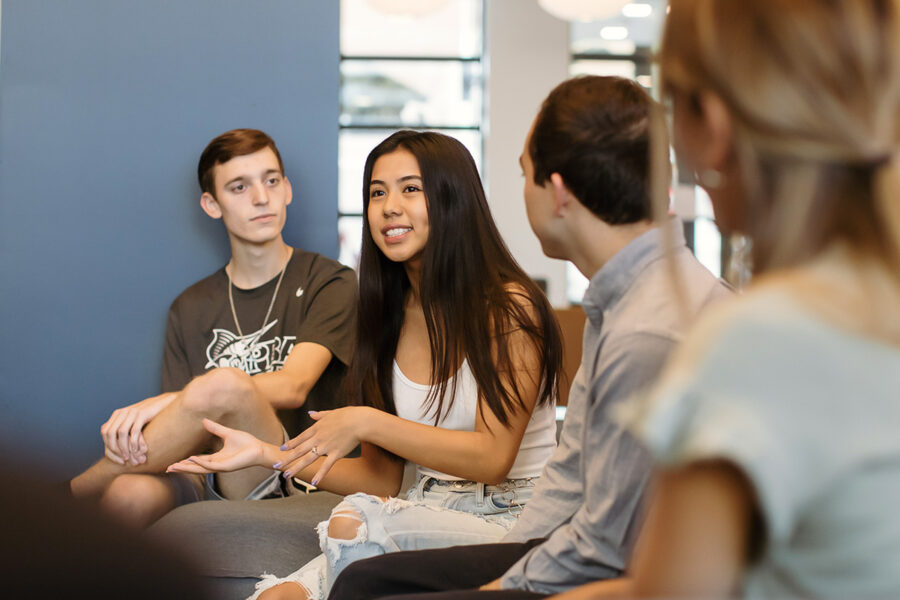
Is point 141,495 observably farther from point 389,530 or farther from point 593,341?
point 593,341

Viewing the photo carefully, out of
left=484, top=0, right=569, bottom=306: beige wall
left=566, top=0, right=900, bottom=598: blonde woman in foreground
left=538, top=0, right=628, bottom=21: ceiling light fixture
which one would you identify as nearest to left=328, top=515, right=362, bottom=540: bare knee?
left=566, top=0, right=900, bottom=598: blonde woman in foreground

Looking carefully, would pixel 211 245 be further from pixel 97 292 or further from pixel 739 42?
pixel 739 42

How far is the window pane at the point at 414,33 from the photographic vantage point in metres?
6.26

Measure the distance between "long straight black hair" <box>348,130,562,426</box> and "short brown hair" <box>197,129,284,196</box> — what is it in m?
0.51

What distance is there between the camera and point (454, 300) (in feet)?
6.40

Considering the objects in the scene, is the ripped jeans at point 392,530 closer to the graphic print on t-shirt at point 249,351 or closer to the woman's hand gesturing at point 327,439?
the woman's hand gesturing at point 327,439

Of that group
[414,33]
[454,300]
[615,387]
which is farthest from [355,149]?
[615,387]

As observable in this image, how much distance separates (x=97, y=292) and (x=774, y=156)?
2.37 m

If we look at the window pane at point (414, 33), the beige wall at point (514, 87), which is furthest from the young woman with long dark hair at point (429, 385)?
the window pane at point (414, 33)

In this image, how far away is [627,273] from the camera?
1.20 metres

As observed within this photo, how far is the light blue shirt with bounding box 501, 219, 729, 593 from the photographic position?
41.9 inches

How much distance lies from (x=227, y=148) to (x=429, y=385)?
102 cm

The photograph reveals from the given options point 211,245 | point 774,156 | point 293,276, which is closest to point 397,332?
point 293,276

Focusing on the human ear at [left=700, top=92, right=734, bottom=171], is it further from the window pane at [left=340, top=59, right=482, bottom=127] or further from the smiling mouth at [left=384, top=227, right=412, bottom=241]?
the window pane at [left=340, top=59, right=482, bottom=127]
